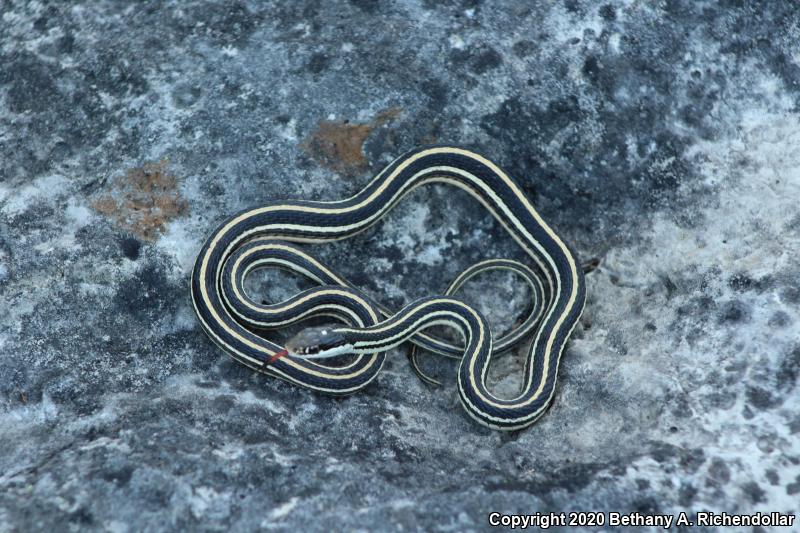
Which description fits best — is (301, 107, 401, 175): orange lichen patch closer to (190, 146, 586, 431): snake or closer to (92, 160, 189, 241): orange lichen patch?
(190, 146, 586, 431): snake

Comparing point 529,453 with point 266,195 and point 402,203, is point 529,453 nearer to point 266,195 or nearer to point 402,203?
point 402,203

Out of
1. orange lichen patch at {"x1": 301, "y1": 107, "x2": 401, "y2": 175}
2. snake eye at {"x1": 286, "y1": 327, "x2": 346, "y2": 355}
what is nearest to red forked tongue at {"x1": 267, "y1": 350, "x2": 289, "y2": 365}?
snake eye at {"x1": 286, "y1": 327, "x2": 346, "y2": 355}

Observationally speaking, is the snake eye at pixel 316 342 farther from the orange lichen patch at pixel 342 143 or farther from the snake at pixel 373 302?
the orange lichen patch at pixel 342 143

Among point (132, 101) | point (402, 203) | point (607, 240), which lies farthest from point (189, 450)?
point (607, 240)

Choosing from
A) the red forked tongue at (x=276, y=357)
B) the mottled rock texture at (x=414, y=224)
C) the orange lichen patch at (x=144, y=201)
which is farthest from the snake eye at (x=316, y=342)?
the orange lichen patch at (x=144, y=201)

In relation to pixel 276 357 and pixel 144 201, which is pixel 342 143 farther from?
pixel 276 357

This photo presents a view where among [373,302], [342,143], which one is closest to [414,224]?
[373,302]
